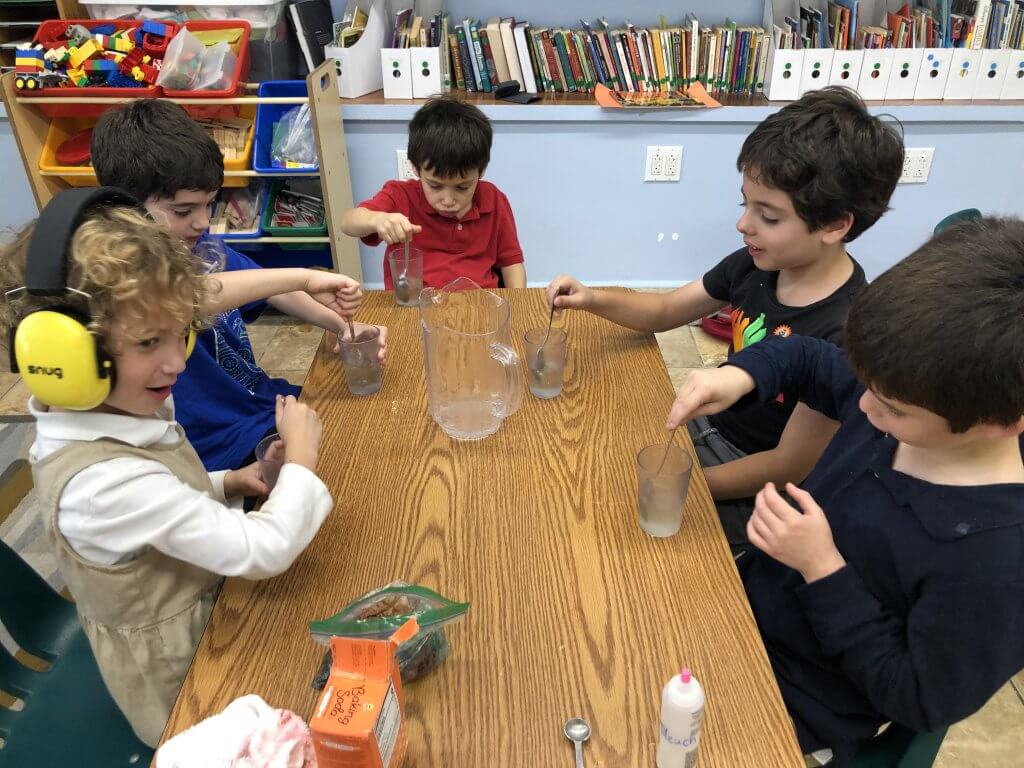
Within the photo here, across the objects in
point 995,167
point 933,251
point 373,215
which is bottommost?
point 995,167

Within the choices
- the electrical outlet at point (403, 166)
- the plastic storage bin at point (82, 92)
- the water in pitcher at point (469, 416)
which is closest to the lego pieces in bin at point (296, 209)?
the electrical outlet at point (403, 166)

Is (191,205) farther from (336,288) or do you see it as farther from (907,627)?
(907,627)

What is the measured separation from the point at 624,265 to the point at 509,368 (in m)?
2.42

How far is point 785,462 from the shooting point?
130 cm

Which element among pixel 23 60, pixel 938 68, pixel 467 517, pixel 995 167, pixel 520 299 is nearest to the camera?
pixel 467 517

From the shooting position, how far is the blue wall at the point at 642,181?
3102 millimetres

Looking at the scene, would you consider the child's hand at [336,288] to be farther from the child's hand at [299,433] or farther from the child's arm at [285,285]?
the child's hand at [299,433]

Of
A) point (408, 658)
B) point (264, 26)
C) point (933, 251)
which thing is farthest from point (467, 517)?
point (264, 26)

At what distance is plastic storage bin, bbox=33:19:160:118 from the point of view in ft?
9.03

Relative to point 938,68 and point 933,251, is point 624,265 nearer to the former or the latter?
point 938,68

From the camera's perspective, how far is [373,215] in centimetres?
180

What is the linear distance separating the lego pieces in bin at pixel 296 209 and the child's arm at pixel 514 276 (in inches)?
50.8

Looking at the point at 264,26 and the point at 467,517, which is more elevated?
the point at 264,26

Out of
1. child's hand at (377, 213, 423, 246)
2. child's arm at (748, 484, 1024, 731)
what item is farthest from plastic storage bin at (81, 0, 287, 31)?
child's arm at (748, 484, 1024, 731)
